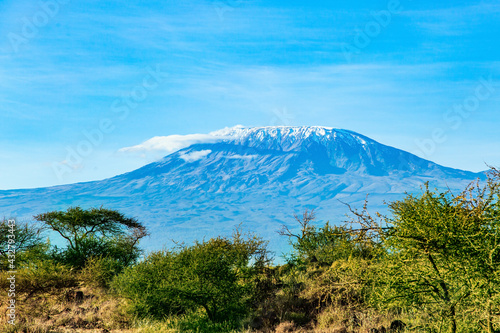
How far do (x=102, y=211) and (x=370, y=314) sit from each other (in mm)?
22620

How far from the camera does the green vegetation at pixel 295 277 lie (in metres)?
7.85

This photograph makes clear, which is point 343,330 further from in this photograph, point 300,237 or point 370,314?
point 300,237

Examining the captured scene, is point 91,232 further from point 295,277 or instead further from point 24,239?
point 295,277

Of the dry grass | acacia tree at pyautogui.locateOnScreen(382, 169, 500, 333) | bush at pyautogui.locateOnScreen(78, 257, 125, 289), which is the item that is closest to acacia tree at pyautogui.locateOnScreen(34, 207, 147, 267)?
bush at pyautogui.locateOnScreen(78, 257, 125, 289)

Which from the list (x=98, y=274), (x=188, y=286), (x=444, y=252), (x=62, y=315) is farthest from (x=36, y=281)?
(x=444, y=252)

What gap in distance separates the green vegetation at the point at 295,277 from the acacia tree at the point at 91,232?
9cm

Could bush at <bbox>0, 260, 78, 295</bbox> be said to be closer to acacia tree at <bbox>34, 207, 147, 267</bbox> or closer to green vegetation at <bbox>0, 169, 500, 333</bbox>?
green vegetation at <bbox>0, 169, 500, 333</bbox>

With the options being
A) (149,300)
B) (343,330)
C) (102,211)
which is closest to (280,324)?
(343,330)

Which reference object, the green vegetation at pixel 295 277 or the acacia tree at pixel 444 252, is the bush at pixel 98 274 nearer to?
the green vegetation at pixel 295 277

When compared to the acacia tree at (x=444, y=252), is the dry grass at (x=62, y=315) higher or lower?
lower

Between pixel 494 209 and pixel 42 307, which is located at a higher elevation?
pixel 494 209

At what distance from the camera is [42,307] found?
58.3ft

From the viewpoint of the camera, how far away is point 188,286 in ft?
52.7

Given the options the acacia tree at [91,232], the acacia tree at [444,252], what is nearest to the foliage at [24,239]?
the acacia tree at [91,232]
